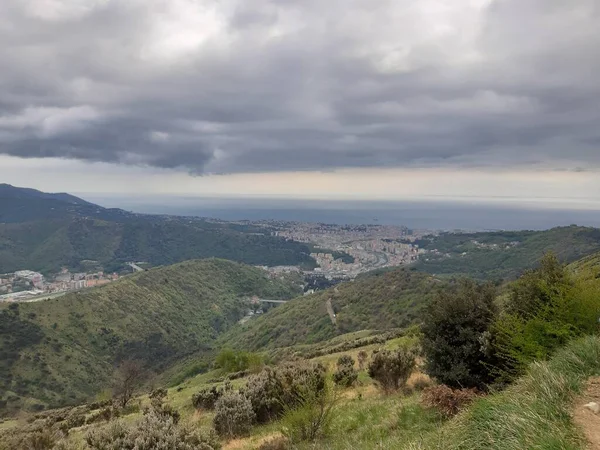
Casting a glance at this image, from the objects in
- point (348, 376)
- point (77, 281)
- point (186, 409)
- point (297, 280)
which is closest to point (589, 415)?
point (348, 376)

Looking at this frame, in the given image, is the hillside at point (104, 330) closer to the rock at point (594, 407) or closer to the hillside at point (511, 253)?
the rock at point (594, 407)

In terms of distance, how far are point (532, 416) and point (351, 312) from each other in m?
71.1

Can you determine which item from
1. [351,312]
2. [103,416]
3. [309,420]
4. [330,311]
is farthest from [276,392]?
[330,311]

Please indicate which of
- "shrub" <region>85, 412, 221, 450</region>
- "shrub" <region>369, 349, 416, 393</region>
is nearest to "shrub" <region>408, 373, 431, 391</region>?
"shrub" <region>369, 349, 416, 393</region>

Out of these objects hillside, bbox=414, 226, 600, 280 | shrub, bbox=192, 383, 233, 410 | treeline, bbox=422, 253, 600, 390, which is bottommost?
hillside, bbox=414, 226, 600, 280

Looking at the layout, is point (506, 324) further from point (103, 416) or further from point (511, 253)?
point (511, 253)

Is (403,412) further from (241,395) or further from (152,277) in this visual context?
(152,277)

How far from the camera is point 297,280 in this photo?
611 ft

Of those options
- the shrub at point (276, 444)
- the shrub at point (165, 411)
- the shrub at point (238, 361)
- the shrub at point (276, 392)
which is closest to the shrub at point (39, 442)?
the shrub at point (165, 411)

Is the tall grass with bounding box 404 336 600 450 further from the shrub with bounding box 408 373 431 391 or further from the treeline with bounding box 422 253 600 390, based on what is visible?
the shrub with bounding box 408 373 431 391

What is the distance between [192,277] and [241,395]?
5265 inches

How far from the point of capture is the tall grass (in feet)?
13.7

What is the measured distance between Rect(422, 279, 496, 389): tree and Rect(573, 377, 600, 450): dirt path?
3.84 meters

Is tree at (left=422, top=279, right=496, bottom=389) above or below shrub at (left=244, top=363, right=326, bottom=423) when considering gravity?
above
